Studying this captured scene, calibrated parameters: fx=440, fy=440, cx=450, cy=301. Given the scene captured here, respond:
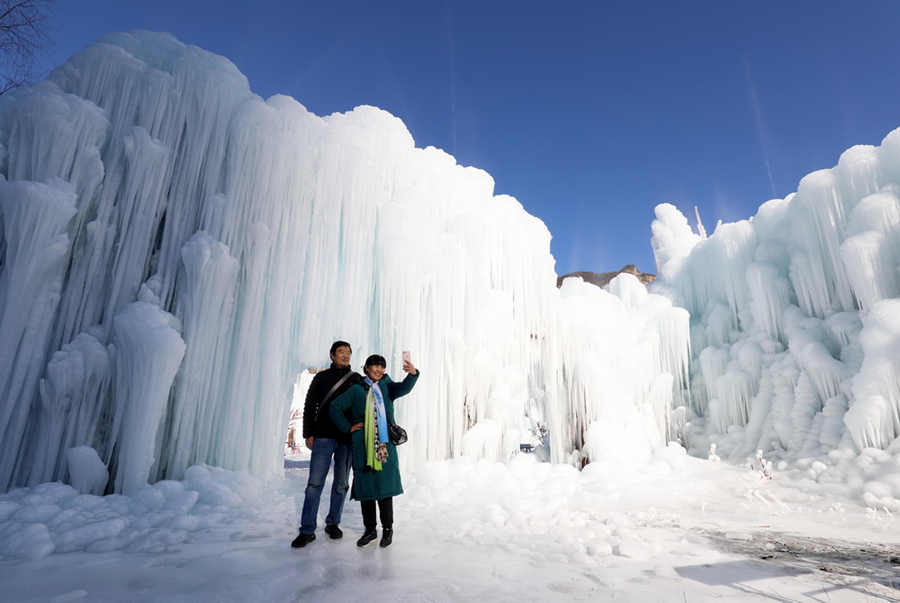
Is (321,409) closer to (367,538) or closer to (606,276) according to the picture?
(367,538)

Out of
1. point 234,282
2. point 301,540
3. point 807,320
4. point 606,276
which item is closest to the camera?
point 301,540

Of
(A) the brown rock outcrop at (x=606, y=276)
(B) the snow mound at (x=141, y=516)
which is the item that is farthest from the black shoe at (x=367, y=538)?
(A) the brown rock outcrop at (x=606, y=276)

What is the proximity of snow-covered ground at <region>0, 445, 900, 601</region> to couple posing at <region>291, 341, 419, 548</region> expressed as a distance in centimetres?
22

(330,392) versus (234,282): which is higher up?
(234,282)

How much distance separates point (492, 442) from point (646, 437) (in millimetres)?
3582

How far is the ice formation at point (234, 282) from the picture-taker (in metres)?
4.85

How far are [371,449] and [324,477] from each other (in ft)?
1.59

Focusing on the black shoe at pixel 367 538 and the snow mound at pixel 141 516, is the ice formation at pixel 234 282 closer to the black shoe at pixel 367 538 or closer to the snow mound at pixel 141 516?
the snow mound at pixel 141 516

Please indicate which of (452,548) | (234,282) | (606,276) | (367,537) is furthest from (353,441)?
(606,276)

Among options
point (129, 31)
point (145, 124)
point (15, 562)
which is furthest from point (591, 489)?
point (129, 31)

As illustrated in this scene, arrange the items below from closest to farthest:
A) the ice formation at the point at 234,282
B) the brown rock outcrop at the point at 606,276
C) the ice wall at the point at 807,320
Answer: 1. the ice formation at the point at 234,282
2. the ice wall at the point at 807,320
3. the brown rock outcrop at the point at 606,276

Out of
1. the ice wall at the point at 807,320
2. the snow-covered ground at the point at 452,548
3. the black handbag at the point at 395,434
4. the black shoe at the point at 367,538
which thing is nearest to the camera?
the snow-covered ground at the point at 452,548

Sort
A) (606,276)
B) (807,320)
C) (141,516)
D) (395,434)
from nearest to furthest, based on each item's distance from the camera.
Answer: (395,434) → (141,516) → (807,320) → (606,276)

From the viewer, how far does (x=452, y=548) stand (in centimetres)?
339
